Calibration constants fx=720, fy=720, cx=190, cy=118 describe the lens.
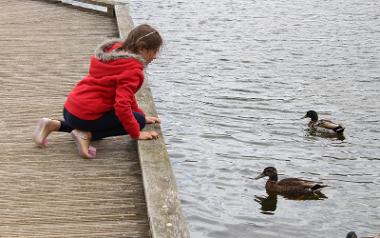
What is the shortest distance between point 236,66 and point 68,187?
1066cm

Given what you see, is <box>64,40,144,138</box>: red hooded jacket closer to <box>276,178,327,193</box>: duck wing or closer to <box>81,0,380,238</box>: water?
<box>81,0,380,238</box>: water

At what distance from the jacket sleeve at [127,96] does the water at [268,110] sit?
230 cm

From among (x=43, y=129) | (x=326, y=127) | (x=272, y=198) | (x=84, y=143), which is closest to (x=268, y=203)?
(x=272, y=198)

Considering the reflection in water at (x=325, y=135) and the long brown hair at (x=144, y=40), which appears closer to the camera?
the long brown hair at (x=144, y=40)

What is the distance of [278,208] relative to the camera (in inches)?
366

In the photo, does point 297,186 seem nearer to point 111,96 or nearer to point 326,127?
point 326,127

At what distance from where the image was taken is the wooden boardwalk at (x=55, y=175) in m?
5.04

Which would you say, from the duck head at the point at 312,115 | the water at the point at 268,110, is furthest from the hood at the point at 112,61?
the duck head at the point at 312,115

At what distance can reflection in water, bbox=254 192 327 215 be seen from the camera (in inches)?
354

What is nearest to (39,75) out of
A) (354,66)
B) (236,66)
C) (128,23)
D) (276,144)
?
(128,23)

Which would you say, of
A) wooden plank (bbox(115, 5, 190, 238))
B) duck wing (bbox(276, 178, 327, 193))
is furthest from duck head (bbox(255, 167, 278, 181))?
wooden plank (bbox(115, 5, 190, 238))

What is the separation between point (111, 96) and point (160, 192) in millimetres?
1315

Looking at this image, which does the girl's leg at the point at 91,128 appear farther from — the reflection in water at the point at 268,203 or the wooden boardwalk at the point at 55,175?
the reflection in water at the point at 268,203

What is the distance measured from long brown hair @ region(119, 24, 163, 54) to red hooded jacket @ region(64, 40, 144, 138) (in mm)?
88
